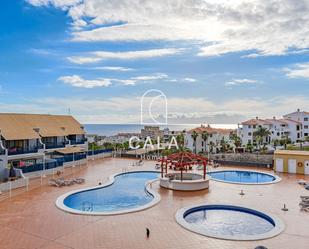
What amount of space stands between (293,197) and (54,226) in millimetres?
13517

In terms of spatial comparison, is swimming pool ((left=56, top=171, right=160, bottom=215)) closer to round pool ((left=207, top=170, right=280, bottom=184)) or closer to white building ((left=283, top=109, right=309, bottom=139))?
round pool ((left=207, top=170, right=280, bottom=184))

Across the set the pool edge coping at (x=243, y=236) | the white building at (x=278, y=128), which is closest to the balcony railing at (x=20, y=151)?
the pool edge coping at (x=243, y=236)

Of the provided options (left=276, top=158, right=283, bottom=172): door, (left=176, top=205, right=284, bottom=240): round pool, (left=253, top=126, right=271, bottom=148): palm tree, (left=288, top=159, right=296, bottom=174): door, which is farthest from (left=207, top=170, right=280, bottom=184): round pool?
(left=253, top=126, right=271, bottom=148): palm tree

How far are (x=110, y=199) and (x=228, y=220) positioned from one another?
24.5 ft

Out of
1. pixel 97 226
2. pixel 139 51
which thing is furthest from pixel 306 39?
pixel 97 226

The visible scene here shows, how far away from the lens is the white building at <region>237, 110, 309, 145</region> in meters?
53.6

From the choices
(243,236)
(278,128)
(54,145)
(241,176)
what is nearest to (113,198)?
(243,236)

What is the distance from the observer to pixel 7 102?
118ft

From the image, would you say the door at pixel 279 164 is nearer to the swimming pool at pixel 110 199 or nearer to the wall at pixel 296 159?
the wall at pixel 296 159

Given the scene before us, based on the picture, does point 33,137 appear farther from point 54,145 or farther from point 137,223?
point 137,223

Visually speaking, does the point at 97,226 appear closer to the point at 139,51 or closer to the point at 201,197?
the point at 201,197

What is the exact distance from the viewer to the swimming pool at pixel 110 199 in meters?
15.6

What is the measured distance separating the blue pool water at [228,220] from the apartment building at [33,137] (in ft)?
51.5

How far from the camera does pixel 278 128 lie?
5591cm
